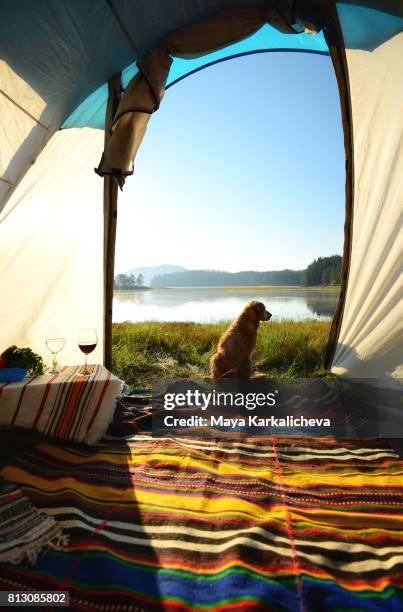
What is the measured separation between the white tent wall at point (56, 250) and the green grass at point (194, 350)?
0.88 meters

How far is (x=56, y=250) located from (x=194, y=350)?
2.37m

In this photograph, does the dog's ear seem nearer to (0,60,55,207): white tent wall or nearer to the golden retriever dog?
the golden retriever dog

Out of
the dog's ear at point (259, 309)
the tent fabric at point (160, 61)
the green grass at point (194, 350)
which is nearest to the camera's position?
the tent fabric at point (160, 61)

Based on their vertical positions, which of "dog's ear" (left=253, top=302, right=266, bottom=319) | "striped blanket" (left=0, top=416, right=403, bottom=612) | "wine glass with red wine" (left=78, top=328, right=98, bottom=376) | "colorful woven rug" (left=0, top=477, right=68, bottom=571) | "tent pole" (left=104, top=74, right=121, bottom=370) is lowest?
"striped blanket" (left=0, top=416, right=403, bottom=612)

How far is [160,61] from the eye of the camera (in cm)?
255

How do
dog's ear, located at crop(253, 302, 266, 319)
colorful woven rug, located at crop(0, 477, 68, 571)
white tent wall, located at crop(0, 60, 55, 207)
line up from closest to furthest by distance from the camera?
colorful woven rug, located at crop(0, 477, 68, 571) → white tent wall, located at crop(0, 60, 55, 207) → dog's ear, located at crop(253, 302, 266, 319)

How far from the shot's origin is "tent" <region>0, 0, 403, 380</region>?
2320 millimetres

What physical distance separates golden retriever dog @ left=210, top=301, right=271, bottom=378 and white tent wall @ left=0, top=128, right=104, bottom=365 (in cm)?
123

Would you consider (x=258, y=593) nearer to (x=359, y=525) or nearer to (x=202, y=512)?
(x=202, y=512)

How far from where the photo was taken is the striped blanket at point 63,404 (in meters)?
2.04

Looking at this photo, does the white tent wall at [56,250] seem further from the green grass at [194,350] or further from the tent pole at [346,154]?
the tent pole at [346,154]

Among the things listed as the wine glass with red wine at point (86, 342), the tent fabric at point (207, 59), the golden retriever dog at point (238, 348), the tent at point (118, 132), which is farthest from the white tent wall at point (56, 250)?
Answer: the golden retriever dog at point (238, 348)

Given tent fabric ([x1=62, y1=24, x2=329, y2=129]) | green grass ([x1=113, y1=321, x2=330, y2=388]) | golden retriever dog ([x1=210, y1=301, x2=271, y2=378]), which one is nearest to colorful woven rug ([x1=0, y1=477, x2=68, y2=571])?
golden retriever dog ([x1=210, y1=301, x2=271, y2=378])

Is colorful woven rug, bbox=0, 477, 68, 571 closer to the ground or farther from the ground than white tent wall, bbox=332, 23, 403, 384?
closer to the ground
